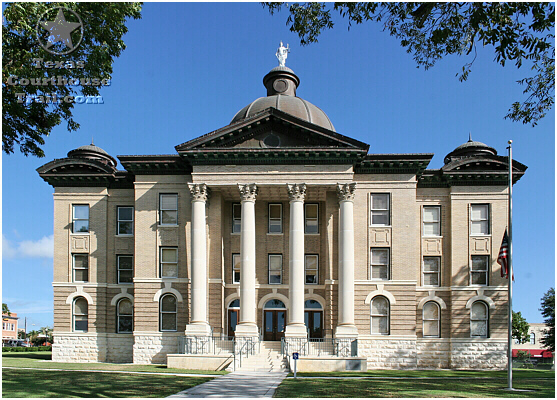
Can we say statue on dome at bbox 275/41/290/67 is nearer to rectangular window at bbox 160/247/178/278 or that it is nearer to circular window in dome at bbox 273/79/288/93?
circular window in dome at bbox 273/79/288/93

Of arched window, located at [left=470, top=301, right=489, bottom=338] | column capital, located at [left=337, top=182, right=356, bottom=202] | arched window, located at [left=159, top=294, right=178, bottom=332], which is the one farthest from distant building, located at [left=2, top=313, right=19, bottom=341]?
arched window, located at [left=470, top=301, right=489, bottom=338]

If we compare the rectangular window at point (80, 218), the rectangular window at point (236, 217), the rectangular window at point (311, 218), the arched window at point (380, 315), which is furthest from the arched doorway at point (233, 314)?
the rectangular window at point (80, 218)

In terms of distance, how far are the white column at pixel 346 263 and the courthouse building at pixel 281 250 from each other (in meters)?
0.08

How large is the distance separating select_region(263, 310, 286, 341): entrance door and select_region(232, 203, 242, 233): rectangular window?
5.41m

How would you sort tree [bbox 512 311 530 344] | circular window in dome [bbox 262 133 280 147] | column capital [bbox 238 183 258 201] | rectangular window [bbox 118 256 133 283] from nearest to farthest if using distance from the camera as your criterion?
column capital [bbox 238 183 258 201]
circular window in dome [bbox 262 133 280 147]
rectangular window [bbox 118 256 133 283]
tree [bbox 512 311 530 344]

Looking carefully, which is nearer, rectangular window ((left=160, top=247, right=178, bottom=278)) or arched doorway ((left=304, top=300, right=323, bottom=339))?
A: rectangular window ((left=160, top=247, right=178, bottom=278))

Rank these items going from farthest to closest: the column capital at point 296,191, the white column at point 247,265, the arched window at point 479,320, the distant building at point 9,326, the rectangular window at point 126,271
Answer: the distant building at point 9,326 → the rectangular window at point 126,271 → the arched window at point 479,320 → the column capital at point 296,191 → the white column at point 247,265

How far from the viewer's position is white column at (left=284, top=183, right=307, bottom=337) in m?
29.4

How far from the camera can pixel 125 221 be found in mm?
33969

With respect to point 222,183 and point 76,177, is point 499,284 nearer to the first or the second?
point 222,183

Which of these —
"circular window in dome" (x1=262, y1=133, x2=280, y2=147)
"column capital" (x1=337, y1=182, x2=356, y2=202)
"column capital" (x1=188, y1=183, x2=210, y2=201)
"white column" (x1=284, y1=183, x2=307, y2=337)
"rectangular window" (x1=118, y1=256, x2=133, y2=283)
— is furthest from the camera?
"rectangular window" (x1=118, y1=256, x2=133, y2=283)

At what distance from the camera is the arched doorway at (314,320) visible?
32.5 meters

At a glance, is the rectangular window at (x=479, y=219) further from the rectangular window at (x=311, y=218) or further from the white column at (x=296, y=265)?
the white column at (x=296, y=265)

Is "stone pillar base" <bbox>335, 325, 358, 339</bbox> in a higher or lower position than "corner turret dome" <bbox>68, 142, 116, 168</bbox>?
lower
